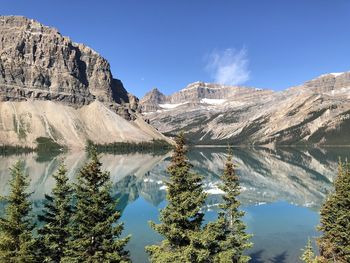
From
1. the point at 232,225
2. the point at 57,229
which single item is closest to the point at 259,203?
the point at 232,225

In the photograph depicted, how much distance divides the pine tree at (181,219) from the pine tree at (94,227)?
2822 millimetres

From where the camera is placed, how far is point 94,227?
84.2 feet

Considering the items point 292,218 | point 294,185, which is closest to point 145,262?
point 292,218

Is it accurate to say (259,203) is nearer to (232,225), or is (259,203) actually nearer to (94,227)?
(232,225)

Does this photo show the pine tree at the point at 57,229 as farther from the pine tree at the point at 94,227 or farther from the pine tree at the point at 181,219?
the pine tree at the point at 181,219

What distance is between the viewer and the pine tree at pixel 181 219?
25391 millimetres

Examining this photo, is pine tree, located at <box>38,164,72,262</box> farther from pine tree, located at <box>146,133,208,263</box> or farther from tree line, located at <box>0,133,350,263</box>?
pine tree, located at <box>146,133,208,263</box>

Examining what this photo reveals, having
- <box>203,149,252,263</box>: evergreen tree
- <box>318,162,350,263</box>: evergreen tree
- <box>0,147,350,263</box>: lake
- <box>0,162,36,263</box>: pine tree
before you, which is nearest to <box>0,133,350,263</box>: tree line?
<box>0,162,36,263</box>: pine tree

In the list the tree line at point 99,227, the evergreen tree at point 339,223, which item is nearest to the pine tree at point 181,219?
the tree line at point 99,227

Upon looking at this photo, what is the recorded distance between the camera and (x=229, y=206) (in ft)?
114

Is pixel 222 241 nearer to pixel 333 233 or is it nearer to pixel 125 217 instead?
pixel 333 233

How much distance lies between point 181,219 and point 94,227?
5430 mm

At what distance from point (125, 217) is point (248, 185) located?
57.0 metres

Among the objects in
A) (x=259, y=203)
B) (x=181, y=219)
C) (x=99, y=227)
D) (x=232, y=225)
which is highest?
(x=181, y=219)
